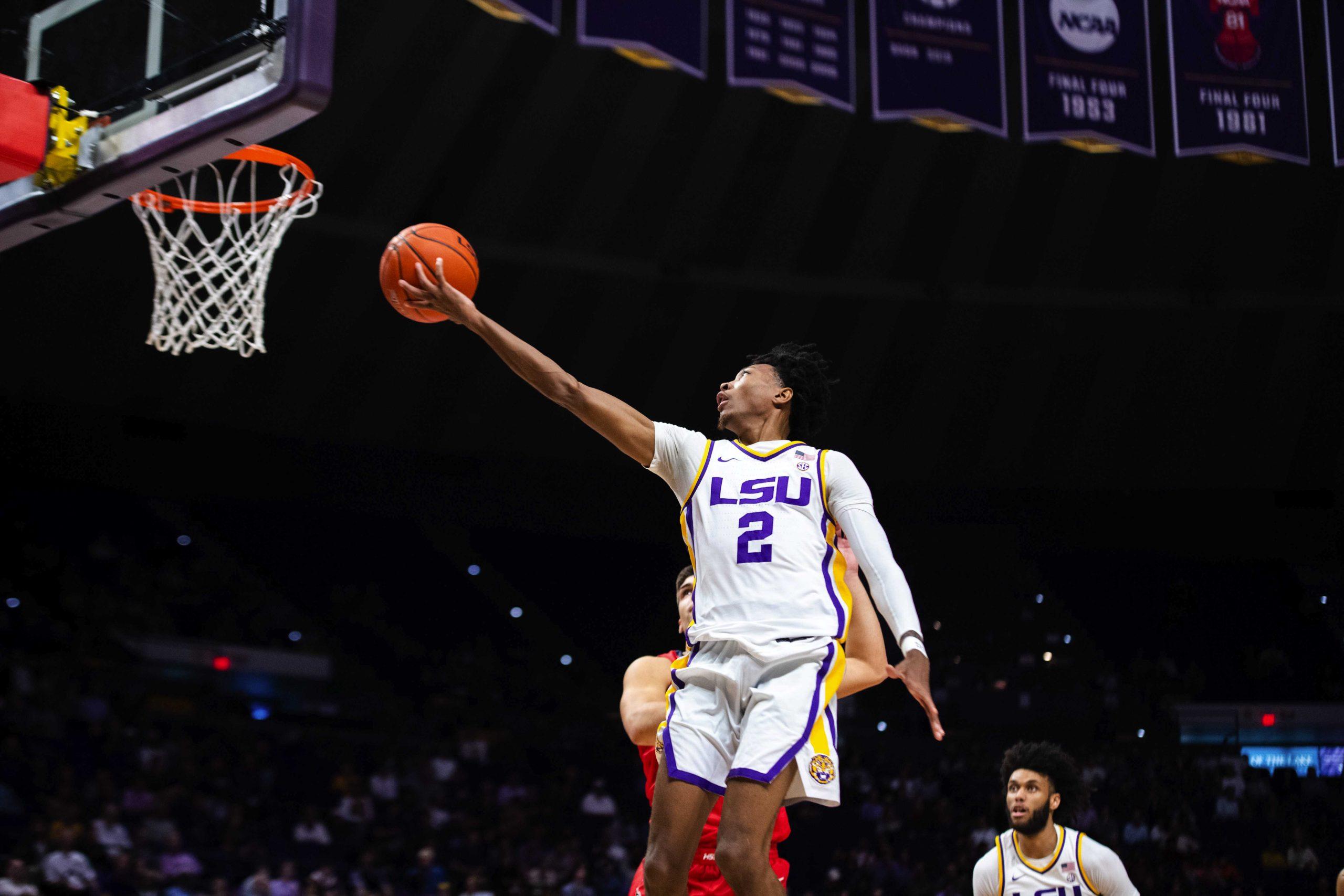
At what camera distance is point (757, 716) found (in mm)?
3666

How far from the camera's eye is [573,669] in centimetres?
2006

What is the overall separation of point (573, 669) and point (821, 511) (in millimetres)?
16461

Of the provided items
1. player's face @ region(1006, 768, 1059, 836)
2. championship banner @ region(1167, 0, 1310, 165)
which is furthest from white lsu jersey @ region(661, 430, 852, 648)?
championship banner @ region(1167, 0, 1310, 165)

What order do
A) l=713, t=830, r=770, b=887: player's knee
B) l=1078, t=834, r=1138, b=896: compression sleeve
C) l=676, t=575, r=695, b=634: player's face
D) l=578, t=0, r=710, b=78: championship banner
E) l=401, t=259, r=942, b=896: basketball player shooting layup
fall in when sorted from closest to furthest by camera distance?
l=713, t=830, r=770, b=887: player's knee
l=401, t=259, r=942, b=896: basketball player shooting layup
l=676, t=575, r=695, b=634: player's face
l=1078, t=834, r=1138, b=896: compression sleeve
l=578, t=0, r=710, b=78: championship banner

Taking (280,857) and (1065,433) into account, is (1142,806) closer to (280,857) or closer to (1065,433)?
(1065,433)

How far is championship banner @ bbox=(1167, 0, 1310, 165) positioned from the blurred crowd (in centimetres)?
619

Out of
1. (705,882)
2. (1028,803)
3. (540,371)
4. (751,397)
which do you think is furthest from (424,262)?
(1028,803)

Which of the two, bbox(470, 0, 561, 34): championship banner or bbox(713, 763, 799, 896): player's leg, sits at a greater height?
bbox(470, 0, 561, 34): championship banner

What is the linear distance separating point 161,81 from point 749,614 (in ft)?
10.3

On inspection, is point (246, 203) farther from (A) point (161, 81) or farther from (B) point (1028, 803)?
(B) point (1028, 803)

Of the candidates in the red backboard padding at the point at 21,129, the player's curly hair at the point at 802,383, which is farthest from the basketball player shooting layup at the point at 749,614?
the red backboard padding at the point at 21,129

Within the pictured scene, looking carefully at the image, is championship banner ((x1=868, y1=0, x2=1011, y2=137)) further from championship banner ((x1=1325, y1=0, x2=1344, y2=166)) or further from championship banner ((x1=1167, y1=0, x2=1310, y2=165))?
championship banner ((x1=1325, y1=0, x2=1344, y2=166))

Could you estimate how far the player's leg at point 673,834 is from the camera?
3576 mm

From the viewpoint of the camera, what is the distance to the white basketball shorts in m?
3.63
